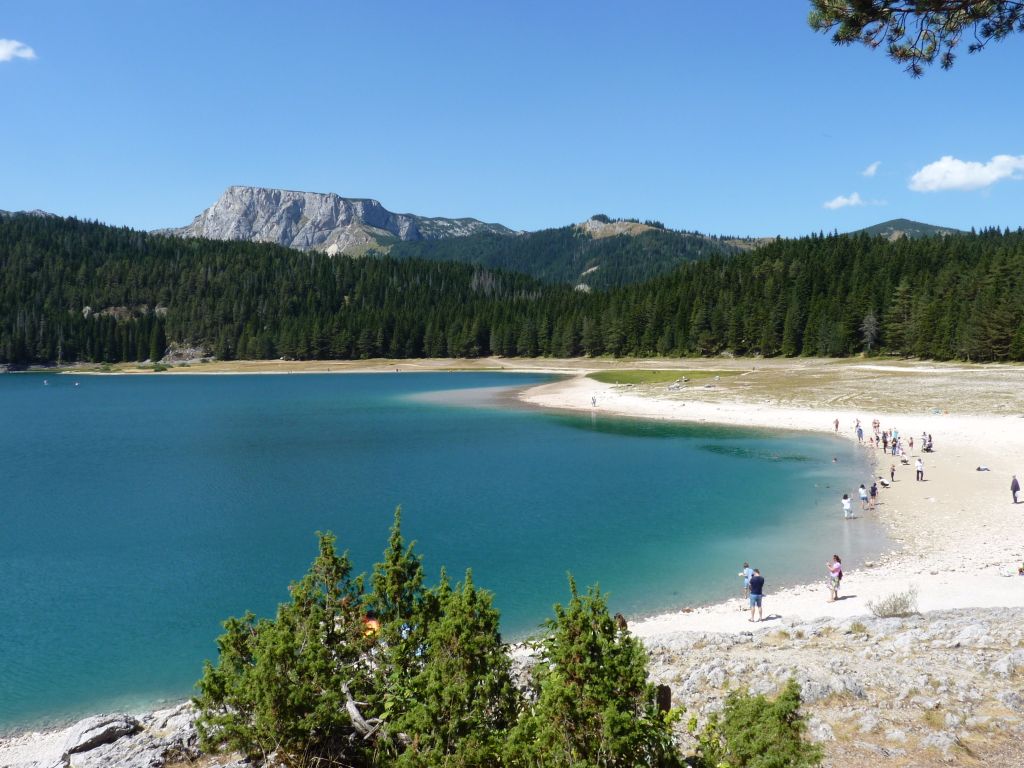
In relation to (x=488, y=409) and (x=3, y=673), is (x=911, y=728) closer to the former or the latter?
(x=3, y=673)

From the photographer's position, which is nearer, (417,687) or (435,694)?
(435,694)

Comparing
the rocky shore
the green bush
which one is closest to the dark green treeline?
the rocky shore

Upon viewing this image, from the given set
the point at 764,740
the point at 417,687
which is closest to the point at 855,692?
the point at 764,740

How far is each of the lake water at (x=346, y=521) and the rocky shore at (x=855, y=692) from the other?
17.0 ft

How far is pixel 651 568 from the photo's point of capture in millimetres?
23625

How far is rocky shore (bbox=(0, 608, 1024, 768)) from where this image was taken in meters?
9.31

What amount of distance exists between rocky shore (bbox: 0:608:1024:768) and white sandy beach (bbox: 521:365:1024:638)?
2505 mm

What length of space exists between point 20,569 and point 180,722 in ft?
62.2

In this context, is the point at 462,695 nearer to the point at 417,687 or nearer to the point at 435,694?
the point at 435,694

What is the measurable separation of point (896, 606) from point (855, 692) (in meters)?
6.63

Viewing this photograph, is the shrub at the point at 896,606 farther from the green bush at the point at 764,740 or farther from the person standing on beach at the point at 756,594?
the green bush at the point at 764,740

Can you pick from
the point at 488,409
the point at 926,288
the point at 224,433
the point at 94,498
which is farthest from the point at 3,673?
the point at 926,288

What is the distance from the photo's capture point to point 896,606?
16.2 m

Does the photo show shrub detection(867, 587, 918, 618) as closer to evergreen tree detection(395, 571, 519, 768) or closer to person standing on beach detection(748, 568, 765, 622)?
person standing on beach detection(748, 568, 765, 622)
